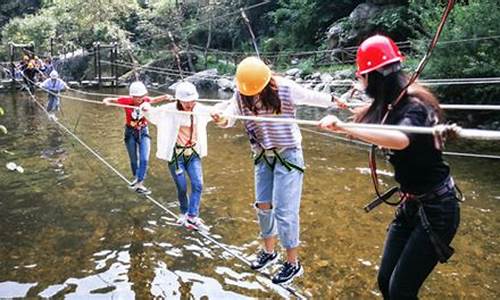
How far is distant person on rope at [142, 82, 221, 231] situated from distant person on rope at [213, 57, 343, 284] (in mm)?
1207

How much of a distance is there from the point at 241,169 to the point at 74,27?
29528mm

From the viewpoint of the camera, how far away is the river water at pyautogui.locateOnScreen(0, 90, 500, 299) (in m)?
4.18

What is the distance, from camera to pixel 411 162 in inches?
94.3

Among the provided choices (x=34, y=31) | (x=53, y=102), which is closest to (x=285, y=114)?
(x=53, y=102)

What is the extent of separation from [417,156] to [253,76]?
4.16 ft

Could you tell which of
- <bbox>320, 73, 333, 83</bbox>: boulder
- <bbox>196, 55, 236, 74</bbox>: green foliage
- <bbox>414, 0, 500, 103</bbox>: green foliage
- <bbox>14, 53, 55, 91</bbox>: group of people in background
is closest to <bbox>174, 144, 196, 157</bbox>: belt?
<bbox>414, 0, 500, 103</bbox>: green foliage

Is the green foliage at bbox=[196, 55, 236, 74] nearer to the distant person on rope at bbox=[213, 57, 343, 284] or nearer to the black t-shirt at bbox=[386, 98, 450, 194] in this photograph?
the distant person on rope at bbox=[213, 57, 343, 284]

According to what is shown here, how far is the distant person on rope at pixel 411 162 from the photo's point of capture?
231cm

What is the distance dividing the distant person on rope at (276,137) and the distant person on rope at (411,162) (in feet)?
2.69

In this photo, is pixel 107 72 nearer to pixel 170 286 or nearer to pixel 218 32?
pixel 218 32

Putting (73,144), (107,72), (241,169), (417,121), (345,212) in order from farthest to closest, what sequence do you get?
1. (107,72)
2. (73,144)
3. (241,169)
4. (345,212)
5. (417,121)

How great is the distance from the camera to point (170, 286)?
4.21 m

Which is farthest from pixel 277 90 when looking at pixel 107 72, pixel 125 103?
pixel 107 72

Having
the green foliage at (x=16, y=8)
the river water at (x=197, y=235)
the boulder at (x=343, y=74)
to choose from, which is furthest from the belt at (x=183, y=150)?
the green foliage at (x=16, y=8)
